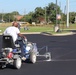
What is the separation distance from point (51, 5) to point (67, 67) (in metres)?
118

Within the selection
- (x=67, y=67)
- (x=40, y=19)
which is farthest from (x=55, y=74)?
(x=40, y=19)

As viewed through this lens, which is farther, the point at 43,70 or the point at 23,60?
the point at 23,60

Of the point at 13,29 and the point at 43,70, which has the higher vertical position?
the point at 13,29

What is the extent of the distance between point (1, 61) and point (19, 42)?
5.21ft

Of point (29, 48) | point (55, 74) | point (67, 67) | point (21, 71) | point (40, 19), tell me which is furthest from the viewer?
point (40, 19)

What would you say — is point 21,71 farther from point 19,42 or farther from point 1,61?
point 19,42

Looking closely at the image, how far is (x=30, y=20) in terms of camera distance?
13438 centimetres

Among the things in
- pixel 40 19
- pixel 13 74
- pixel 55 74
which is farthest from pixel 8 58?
pixel 40 19

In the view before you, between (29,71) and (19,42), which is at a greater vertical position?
(19,42)

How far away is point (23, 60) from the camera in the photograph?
14828 millimetres

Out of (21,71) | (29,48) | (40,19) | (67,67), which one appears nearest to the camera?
(21,71)

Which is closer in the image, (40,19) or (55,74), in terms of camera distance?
(55,74)

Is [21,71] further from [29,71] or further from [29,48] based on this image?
[29,48]

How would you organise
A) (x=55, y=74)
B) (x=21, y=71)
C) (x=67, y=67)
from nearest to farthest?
(x=55, y=74)
(x=21, y=71)
(x=67, y=67)
